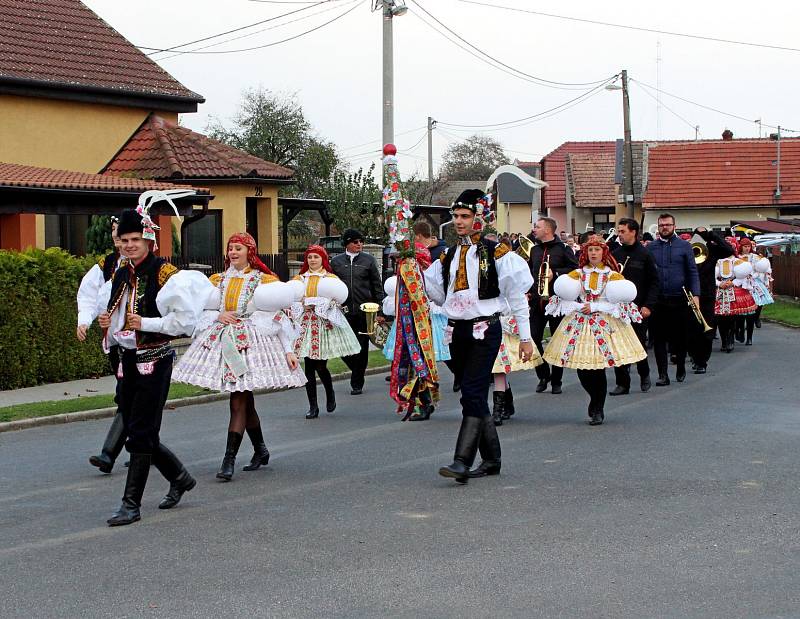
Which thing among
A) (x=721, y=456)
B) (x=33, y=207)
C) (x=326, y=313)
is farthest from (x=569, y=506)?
(x=33, y=207)

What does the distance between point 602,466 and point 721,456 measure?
1.04 metres

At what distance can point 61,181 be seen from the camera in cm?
2262

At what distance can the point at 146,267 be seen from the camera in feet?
25.9

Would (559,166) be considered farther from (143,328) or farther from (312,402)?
(143,328)

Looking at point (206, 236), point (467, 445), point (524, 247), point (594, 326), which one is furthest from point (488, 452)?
point (206, 236)

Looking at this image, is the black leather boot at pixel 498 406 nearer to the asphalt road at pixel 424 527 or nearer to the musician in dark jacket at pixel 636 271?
the asphalt road at pixel 424 527

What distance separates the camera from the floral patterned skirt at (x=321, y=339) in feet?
44.1

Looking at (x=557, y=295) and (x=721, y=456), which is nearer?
(x=721, y=456)

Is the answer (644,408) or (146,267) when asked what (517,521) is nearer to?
(146,267)

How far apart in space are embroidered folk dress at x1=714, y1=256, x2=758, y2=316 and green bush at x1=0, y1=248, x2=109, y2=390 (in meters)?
9.83

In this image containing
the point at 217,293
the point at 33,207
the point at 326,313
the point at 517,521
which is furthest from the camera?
the point at 33,207

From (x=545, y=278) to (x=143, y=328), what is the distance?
24.8 feet

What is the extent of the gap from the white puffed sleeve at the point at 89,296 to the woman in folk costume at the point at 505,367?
3700mm

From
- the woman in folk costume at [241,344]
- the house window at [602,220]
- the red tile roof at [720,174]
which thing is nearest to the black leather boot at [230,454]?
the woman in folk costume at [241,344]
